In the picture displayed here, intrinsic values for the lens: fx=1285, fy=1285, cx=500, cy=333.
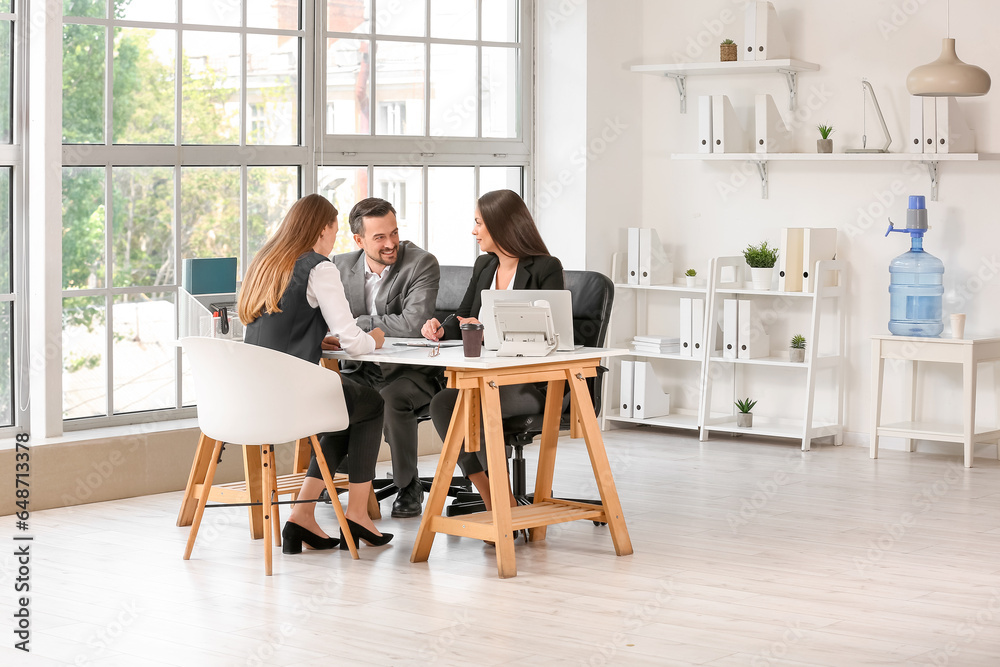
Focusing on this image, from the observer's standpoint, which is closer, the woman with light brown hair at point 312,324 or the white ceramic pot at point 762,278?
the woman with light brown hair at point 312,324

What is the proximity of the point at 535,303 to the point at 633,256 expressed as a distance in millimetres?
2780

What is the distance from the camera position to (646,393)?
6645 mm

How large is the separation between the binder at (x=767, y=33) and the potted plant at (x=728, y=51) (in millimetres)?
175

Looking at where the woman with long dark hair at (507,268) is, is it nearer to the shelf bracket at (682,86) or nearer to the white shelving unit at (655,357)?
the white shelving unit at (655,357)

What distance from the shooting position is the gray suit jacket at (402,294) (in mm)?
4734

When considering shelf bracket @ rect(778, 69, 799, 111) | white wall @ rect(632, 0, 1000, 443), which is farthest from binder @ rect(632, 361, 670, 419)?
shelf bracket @ rect(778, 69, 799, 111)

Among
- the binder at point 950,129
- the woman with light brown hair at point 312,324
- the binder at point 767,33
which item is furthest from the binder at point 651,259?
the woman with light brown hair at point 312,324

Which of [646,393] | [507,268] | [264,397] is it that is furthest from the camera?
[646,393]

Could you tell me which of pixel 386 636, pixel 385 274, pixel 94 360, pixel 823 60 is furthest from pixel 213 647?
pixel 823 60

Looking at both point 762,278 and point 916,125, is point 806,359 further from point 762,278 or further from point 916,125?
point 916,125

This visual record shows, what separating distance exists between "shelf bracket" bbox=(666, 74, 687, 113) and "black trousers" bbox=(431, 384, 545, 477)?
3.00m

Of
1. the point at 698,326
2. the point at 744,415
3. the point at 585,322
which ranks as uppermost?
the point at 585,322

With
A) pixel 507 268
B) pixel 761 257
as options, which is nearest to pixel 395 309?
pixel 507 268

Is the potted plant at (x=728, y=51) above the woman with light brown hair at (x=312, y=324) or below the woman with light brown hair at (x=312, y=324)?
above
